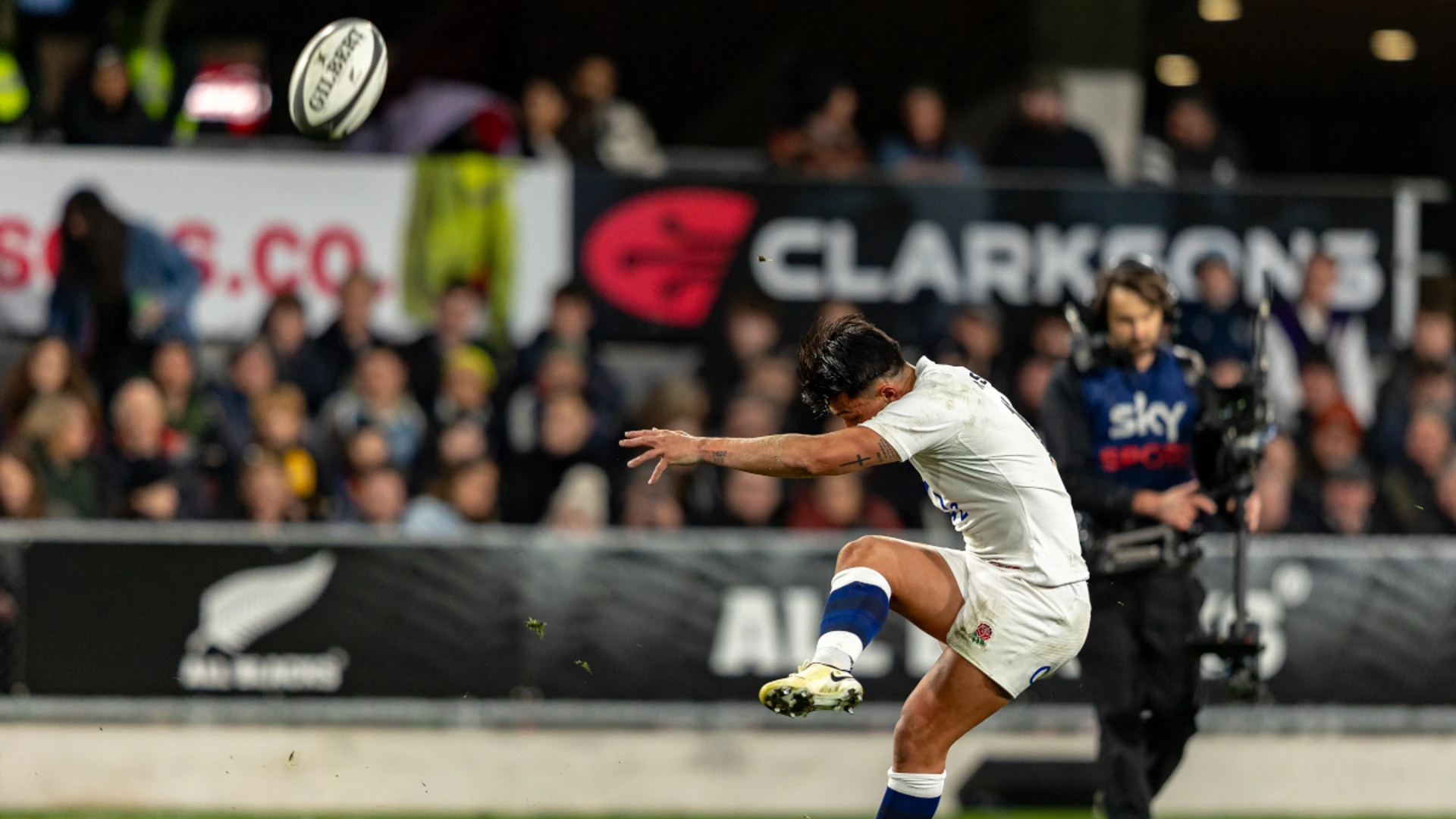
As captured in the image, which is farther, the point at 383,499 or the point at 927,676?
the point at 383,499

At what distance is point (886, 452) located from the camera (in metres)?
6.59

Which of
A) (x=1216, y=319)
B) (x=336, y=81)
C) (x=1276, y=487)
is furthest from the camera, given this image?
(x=1216, y=319)

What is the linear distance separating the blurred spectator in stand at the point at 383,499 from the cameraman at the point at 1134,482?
4.70 metres

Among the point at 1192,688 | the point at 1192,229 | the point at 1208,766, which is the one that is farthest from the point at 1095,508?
the point at 1192,229

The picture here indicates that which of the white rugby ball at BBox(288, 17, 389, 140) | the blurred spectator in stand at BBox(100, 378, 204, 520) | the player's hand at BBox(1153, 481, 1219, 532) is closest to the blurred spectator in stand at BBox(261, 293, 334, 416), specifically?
the blurred spectator in stand at BBox(100, 378, 204, 520)

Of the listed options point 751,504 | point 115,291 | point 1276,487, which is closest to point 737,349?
point 751,504

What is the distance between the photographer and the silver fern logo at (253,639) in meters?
11.1

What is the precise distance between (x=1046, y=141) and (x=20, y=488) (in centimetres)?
745

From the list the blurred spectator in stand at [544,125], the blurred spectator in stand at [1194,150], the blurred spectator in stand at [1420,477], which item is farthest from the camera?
the blurred spectator in stand at [1194,150]

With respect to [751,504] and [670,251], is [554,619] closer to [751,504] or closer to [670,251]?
[751,504]

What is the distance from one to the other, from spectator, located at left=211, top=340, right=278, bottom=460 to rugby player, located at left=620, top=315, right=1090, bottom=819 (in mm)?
6145

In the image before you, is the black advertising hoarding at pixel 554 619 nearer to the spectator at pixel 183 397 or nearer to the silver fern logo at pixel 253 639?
the silver fern logo at pixel 253 639

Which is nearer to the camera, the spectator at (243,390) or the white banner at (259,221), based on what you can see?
the spectator at (243,390)

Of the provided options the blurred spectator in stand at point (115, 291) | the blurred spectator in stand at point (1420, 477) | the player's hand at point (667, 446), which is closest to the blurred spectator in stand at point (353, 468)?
the blurred spectator in stand at point (115, 291)
